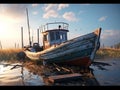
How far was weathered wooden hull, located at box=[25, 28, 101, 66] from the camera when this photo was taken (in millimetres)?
11594

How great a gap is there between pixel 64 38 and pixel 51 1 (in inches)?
271

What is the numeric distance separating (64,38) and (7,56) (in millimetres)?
9009

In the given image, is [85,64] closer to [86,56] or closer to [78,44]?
[86,56]

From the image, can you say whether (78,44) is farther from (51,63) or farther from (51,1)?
(51,1)

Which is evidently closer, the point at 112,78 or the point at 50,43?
the point at 112,78

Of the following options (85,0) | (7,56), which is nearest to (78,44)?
(85,0)

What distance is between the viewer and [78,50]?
39.1 ft

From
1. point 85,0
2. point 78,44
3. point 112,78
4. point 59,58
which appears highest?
point 85,0

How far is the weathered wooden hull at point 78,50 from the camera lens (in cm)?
1159
